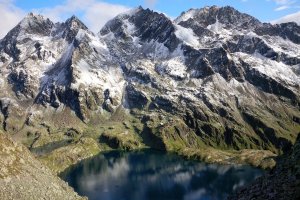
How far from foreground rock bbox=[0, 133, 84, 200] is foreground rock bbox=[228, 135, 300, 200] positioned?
56143mm

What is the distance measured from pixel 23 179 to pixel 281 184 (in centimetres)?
7211

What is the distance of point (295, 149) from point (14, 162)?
7652 centimetres

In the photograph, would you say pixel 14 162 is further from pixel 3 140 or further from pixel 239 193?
pixel 239 193

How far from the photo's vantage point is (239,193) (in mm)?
84625

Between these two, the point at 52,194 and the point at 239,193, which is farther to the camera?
the point at 52,194

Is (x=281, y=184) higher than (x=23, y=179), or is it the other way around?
(x=23, y=179)

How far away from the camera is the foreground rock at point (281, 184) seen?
66.1 m

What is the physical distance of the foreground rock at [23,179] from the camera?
110m

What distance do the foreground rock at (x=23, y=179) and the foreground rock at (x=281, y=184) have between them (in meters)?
56.1

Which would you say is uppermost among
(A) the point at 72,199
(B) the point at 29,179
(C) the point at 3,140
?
(C) the point at 3,140

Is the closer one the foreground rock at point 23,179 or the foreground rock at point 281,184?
the foreground rock at point 281,184

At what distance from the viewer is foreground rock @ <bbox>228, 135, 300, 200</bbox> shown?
217ft

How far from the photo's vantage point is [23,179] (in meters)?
117

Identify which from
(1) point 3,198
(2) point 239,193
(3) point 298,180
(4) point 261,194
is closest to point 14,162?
(1) point 3,198
